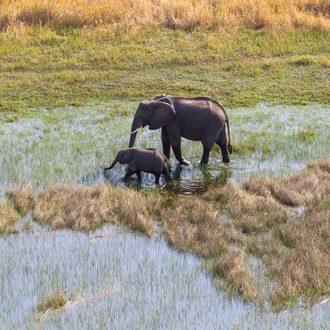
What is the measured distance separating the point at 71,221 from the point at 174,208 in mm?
1550

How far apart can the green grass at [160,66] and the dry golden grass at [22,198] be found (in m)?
4.40

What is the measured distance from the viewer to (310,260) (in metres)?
8.81

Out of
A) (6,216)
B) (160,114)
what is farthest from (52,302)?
(160,114)

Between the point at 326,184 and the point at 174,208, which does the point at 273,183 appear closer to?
the point at 326,184

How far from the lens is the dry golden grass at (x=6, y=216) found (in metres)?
9.98

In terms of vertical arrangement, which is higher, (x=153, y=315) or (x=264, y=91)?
(x=153, y=315)

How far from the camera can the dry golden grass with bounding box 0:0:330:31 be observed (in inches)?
758

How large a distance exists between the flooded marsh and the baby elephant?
0.28 m

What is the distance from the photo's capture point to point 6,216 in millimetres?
10219

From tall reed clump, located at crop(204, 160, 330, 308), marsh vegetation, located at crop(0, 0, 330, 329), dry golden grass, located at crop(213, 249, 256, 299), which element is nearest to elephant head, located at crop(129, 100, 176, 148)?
marsh vegetation, located at crop(0, 0, 330, 329)

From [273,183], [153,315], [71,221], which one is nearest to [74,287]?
[153,315]

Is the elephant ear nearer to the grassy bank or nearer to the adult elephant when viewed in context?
the adult elephant

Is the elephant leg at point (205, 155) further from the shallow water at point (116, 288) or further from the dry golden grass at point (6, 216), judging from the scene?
the dry golden grass at point (6, 216)

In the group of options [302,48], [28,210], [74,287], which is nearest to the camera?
[74,287]
